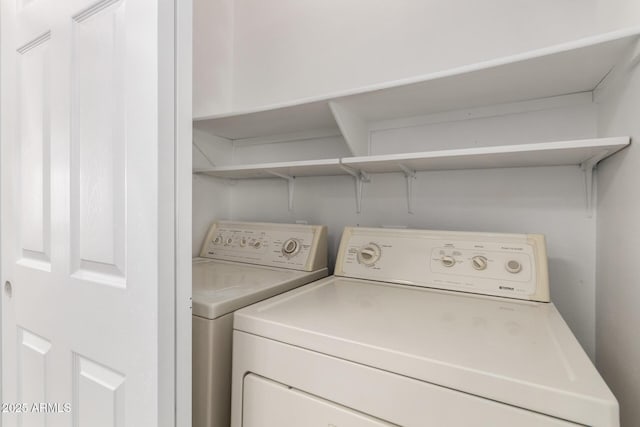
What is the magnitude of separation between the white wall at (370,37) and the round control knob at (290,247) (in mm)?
887

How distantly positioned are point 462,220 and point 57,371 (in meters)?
1.61

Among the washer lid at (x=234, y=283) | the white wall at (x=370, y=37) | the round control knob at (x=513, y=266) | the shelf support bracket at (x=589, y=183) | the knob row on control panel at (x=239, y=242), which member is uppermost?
the white wall at (x=370, y=37)

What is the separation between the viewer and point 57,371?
0.93 meters

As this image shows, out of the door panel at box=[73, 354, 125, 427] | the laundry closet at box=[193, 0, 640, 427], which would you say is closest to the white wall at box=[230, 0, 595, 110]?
the laundry closet at box=[193, 0, 640, 427]

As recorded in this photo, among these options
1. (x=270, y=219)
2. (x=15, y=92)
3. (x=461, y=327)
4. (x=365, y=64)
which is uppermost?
(x=365, y=64)

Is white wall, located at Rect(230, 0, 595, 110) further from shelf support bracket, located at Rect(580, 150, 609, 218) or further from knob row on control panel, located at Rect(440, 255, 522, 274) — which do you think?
knob row on control panel, located at Rect(440, 255, 522, 274)

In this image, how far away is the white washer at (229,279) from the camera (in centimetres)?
92

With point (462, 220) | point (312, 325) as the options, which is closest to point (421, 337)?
point (312, 325)

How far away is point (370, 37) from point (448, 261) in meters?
1.24

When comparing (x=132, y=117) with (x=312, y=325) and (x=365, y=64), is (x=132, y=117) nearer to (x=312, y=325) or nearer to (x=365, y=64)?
(x=312, y=325)

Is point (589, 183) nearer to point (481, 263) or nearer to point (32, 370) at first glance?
point (481, 263)

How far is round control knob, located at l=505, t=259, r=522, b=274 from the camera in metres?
1.12

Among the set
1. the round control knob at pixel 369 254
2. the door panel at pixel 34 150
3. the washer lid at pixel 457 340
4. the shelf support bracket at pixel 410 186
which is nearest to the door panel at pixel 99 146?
the door panel at pixel 34 150

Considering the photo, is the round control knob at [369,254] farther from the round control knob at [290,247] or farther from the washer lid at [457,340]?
the round control knob at [290,247]
